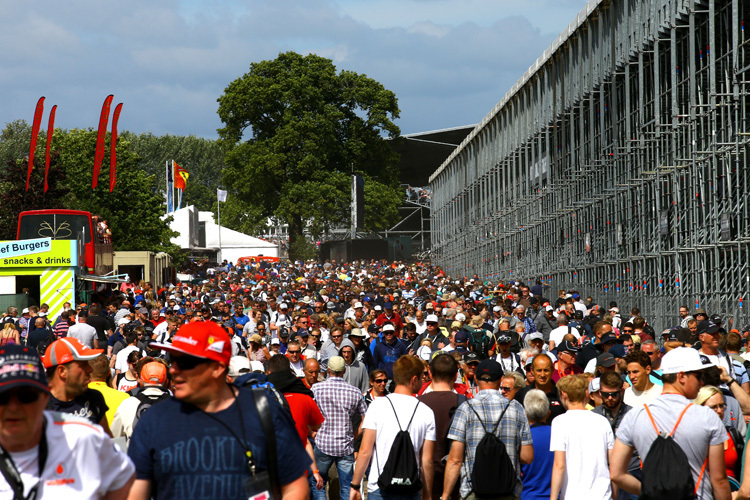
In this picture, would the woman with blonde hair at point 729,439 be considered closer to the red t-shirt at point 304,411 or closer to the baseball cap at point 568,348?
the red t-shirt at point 304,411

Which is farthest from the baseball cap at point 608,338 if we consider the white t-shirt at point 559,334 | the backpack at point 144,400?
the backpack at point 144,400

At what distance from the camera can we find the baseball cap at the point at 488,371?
7766 mm

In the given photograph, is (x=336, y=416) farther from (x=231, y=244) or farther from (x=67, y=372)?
(x=231, y=244)

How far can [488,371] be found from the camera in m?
7.78

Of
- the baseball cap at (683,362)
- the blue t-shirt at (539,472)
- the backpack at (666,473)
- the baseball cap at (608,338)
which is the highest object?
the baseball cap at (683,362)

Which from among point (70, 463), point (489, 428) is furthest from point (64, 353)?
point (489, 428)

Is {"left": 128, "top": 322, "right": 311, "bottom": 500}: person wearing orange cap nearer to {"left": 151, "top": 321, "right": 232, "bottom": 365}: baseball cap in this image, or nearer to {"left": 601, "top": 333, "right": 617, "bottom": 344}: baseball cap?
{"left": 151, "top": 321, "right": 232, "bottom": 365}: baseball cap

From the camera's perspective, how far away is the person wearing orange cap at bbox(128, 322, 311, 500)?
4266 mm

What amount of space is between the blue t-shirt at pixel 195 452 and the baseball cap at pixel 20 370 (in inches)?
21.1

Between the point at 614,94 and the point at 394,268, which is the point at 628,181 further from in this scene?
the point at 394,268

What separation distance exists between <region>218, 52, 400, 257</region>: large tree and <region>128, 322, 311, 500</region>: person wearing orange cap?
208 feet

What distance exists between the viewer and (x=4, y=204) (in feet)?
180

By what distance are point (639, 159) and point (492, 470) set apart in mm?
21399

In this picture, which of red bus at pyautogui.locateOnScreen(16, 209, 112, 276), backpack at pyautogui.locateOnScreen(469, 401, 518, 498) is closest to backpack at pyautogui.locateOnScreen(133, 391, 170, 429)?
backpack at pyautogui.locateOnScreen(469, 401, 518, 498)
